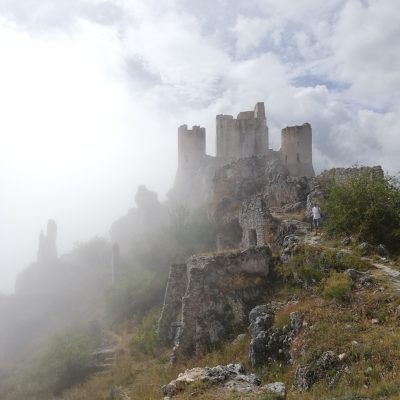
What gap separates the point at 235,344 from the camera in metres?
13.5

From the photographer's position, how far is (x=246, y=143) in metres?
45.5

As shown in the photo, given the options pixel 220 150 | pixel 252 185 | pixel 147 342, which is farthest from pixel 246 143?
pixel 147 342

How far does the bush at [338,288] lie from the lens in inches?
440

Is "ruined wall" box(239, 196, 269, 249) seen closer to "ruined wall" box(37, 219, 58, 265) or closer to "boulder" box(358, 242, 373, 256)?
"boulder" box(358, 242, 373, 256)

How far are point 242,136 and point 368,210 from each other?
31.3 m

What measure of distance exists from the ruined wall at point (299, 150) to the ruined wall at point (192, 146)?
13.8 meters

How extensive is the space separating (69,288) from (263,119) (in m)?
25.9

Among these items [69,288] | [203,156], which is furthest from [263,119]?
[69,288]

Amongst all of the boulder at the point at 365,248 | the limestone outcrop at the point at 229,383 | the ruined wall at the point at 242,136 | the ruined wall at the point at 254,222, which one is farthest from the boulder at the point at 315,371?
the ruined wall at the point at 242,136

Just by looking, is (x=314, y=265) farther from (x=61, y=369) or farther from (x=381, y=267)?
(x=61, y=369)

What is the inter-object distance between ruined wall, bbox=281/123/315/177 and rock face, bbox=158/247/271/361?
2125 cm

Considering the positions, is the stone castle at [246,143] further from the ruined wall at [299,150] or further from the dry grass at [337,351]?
the dry grass at [337,351]

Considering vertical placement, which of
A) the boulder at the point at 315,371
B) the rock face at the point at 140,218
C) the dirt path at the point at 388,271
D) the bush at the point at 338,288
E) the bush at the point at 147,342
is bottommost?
the bush at the point at 147,342

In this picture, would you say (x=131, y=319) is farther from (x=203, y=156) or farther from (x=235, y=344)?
(x=203, y=156)
